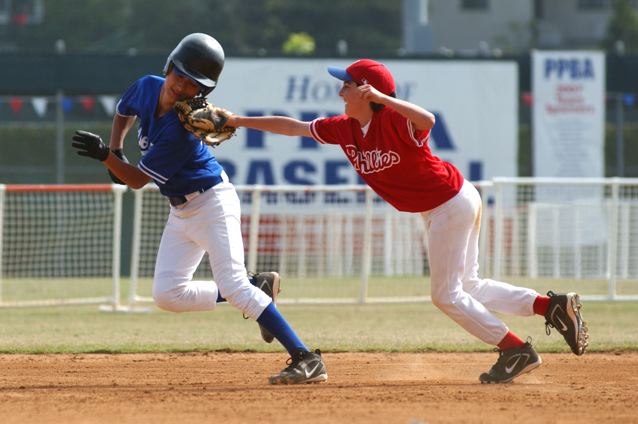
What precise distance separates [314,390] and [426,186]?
56.9 inches

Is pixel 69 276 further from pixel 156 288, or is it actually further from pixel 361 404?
pixel 361 404

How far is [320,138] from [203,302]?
4.45 ft

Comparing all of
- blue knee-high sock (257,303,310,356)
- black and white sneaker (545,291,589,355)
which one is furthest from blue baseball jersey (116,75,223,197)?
black and white sneaker (545,291,589,355)

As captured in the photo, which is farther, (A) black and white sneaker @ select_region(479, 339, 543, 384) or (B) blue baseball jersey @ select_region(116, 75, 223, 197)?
(A) black and white sneaker @ select_region(479, 339, 543, 384)

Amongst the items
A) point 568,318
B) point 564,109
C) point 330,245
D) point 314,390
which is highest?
point 564,109

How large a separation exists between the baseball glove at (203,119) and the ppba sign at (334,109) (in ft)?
39.0

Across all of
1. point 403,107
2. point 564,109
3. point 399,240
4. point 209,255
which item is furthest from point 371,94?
point 564,109

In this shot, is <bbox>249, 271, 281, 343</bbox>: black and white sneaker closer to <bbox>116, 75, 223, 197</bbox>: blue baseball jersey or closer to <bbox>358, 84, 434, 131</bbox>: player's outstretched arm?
<bbox>116, 75, 223, 197</bbox>: blue baseball jersey

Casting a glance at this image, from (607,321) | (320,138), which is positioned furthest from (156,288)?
(607,321)

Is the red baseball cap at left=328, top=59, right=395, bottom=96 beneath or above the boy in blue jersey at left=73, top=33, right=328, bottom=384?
above

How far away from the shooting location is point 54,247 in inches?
675

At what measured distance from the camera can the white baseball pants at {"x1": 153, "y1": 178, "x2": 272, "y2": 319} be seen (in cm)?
774

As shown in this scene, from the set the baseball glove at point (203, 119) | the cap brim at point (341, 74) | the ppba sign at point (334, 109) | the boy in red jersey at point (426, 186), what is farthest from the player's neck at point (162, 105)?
the ppba sign at point (334, 109)

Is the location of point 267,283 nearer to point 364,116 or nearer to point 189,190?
point 189,190
